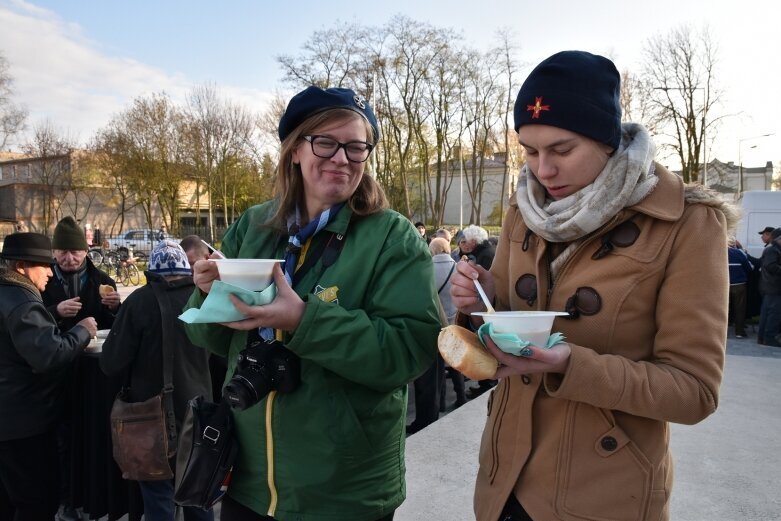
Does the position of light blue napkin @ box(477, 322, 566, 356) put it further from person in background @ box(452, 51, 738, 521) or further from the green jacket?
the green jacket

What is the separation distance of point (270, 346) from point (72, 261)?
4347 millimetres

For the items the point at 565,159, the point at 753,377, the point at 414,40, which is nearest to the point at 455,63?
the point at 414,40

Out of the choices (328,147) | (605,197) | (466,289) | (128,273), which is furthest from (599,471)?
(128,273)

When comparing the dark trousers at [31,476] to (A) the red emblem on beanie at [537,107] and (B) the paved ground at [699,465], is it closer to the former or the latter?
(B) the paved ground at [699,465]

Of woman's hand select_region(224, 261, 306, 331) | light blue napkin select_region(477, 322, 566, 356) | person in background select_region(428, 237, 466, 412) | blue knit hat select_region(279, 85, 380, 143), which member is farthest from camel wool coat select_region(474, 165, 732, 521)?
person in background select_region(428, 237, 466, 412)

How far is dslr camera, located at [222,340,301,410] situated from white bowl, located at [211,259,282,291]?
31 centimetres

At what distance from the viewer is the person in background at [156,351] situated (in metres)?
3.36

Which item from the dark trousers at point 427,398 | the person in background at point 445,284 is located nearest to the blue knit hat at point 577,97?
the dark trousers at point 427,398

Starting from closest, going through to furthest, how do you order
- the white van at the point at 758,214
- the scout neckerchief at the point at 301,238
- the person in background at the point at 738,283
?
the scout neckerchief at the point at 301,238 < the person in background at the point at 738,283 < the white van at the point at 758,214

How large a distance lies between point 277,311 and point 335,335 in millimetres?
197

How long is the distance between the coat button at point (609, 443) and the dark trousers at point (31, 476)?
12.0 feet

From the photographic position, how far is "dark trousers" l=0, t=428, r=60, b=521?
A: 341 cm

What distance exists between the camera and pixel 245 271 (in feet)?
4.93

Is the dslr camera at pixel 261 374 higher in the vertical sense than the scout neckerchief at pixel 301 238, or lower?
lower
